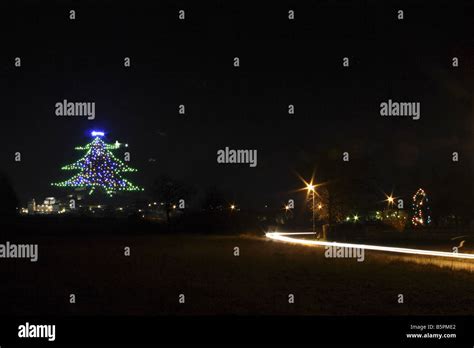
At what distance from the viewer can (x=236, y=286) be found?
1908 centimetres

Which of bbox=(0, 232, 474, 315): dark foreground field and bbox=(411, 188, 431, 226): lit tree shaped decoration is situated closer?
bbox=(0, 232, 474, 315): dark foreground field

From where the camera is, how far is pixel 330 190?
179 ft

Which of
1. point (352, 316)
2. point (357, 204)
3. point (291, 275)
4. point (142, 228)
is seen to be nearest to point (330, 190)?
point (357, 204)

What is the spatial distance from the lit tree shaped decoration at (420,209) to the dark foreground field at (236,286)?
4991 cm

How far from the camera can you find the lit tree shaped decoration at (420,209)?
254 feet

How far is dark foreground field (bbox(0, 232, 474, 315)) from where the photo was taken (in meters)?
15.0

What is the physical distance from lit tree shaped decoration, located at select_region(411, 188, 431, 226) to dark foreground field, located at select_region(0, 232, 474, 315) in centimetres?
4991

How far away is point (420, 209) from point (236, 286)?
64887 millimetres

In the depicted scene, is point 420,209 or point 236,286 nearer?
point 236,286

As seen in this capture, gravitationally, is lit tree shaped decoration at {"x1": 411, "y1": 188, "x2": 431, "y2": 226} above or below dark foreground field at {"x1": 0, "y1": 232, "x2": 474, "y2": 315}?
above

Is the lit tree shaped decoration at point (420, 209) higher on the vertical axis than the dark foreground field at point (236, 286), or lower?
higher

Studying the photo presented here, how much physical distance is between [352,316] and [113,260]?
60.2 ft

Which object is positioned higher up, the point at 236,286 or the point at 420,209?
the point at 420,209

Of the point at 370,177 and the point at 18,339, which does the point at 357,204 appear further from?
the point at 18,339
